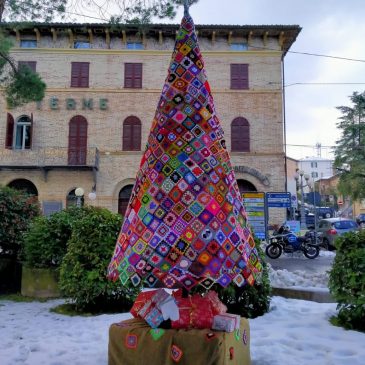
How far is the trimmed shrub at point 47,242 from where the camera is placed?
259 inches

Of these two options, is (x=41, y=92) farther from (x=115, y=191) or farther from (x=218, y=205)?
(x=115, y=191)

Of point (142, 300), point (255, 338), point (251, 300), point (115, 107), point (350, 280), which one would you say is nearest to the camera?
point (142, 300)

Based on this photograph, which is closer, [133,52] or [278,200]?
[278,200]

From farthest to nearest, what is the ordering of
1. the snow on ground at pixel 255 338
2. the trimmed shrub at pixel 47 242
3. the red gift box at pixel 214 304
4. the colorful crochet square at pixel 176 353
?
1. the trimmed shrub at pixel 47 242
2. the snow on ground at pixel 255 338
3. the red gift box at pixel 214 304
4. the colorful crochet square at pixel 176 353

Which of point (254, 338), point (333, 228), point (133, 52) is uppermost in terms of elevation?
point (133, 52)

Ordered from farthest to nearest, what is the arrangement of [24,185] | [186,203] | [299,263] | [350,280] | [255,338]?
1. [24,185]
2. [299,263]
3. [350,280]
4. [255,338]
5. [186,203]

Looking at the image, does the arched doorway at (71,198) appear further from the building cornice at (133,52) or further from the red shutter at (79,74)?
the building cornice at (133,52)

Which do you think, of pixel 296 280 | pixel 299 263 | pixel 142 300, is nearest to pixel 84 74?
pixel 299 263

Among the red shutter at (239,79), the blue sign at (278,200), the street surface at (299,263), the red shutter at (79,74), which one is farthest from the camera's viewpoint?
the red shutter at (239,79)

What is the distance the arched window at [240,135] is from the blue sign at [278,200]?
9.03m

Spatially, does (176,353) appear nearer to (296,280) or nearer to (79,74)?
(296,280)

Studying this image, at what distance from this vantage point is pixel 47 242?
6.62 meters

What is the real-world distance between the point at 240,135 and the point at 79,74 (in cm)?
935

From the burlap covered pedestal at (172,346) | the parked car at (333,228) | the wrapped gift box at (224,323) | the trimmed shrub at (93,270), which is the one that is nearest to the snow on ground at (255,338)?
the trimmed shrub at (93,270)
